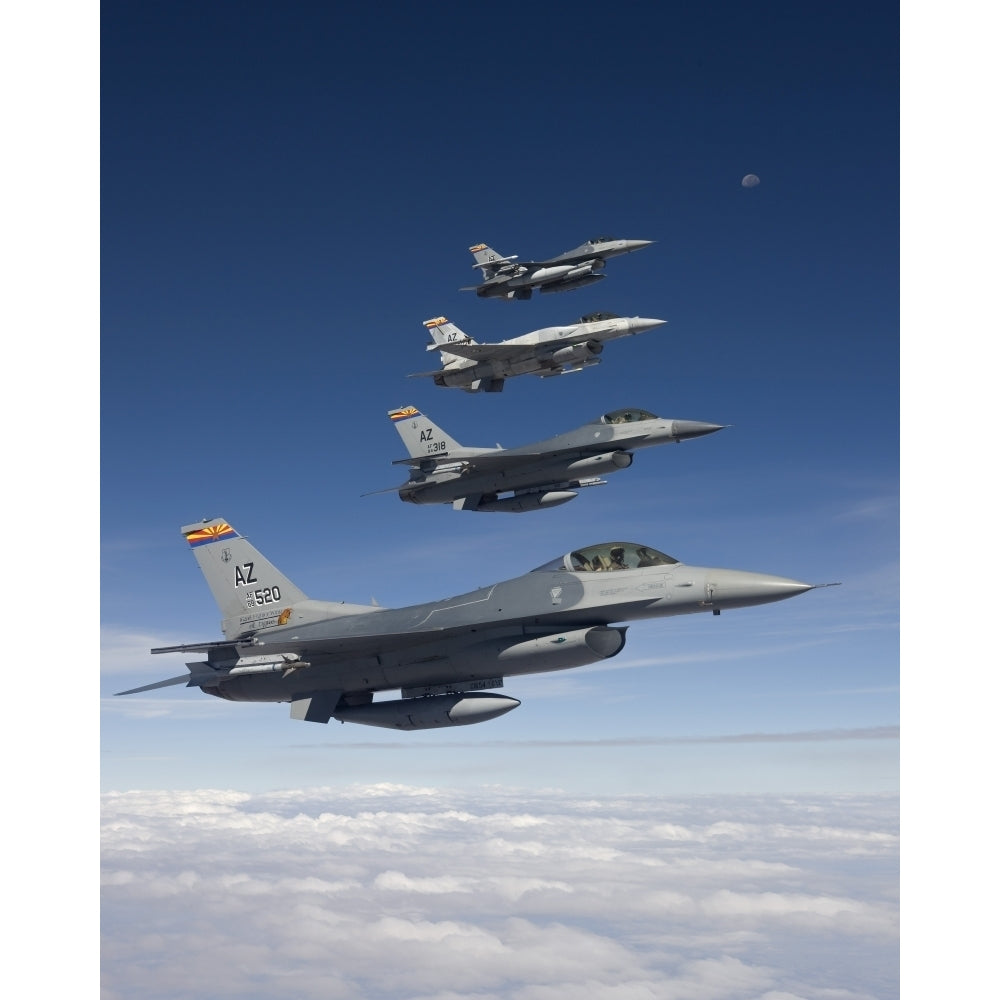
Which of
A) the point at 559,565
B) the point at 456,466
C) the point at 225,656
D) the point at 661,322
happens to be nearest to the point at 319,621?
the point at 225,656

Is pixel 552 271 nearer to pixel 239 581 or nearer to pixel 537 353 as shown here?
pixel 537 353

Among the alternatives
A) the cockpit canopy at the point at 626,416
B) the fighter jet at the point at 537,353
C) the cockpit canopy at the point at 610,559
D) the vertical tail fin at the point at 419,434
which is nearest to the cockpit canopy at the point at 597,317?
the fighter jet at the point at 537,353

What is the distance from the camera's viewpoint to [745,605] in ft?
75.8

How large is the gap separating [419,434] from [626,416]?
12927 mm

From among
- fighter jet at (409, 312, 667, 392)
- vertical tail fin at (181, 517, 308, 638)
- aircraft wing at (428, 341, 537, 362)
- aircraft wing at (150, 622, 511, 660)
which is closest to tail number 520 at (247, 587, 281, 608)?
vertical tail fin at (181, 517, 308, 638)

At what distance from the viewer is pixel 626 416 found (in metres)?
36.6

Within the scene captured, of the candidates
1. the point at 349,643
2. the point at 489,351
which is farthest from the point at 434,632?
the point at 489,351

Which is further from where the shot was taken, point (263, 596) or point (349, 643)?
point (263, 596)

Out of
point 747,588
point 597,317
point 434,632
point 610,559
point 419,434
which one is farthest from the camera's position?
point 419,434

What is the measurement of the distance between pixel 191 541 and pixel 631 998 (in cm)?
20298

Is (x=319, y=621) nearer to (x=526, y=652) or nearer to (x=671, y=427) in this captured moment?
(x=526, y=652)

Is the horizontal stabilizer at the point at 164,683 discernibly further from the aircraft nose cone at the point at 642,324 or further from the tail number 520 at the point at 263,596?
the aircraft nose cone at the point at 642,324

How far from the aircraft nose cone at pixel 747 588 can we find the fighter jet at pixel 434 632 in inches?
1.0

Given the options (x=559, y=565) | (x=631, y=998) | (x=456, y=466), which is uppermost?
(x=456, y=466)
